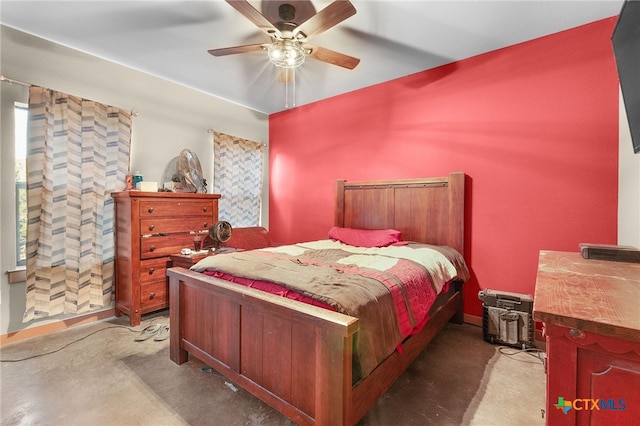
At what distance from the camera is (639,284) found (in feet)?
3.32

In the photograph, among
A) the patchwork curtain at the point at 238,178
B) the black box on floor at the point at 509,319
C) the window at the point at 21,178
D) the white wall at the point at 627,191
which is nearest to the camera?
the white wall at the point at 627,191

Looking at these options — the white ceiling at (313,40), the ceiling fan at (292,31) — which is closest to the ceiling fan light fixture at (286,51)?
the ceiling fan at (292,31)

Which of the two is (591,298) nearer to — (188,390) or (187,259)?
(188,390)

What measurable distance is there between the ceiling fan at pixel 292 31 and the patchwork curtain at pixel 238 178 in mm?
1914

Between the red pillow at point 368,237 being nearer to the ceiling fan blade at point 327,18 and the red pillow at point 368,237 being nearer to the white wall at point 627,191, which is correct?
the white wall at point 627,191

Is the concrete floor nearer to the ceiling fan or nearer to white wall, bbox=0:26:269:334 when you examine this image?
white wall, bbox=0:26:269:334

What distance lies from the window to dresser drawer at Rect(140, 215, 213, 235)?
0.95m

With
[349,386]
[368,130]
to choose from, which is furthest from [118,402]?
[368,130]

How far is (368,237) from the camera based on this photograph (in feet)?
10.0

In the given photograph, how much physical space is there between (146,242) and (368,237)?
2.31 metres

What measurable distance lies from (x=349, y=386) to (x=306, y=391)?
0.25 metres

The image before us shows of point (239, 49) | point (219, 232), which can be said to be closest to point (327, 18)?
point (239, 49)

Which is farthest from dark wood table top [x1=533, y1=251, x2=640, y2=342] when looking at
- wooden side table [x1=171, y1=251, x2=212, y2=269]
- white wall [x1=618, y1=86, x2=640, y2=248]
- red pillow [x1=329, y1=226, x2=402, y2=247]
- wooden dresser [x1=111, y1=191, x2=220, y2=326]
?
wooden dresser [x1=111, y1=191, x2=220, y2=326]

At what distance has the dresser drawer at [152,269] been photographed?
2.73 m
